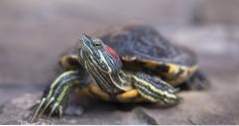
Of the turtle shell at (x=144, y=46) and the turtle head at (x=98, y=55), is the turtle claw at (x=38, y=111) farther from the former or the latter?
the turtle shell at (x=144, y=46)

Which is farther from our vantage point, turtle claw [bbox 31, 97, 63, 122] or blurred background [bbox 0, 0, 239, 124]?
blurred background [bbox 0, 0, 239, 124]

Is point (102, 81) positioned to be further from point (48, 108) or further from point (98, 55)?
point (48, 108)

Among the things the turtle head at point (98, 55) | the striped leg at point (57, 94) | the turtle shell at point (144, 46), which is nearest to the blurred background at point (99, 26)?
the turtle shell at point (144, 46)

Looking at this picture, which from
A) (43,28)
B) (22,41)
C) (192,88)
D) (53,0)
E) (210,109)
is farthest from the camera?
(53,0)

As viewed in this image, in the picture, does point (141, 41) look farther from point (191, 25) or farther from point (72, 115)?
point (191, 25)

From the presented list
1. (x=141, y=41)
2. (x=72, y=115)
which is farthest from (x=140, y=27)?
(x=72, y=115)

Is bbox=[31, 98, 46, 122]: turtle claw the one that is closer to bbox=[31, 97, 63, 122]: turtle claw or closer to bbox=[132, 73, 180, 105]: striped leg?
bbox=[31, 97, 63, 122]: turtle claw

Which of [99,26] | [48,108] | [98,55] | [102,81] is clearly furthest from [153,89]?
[99,26]

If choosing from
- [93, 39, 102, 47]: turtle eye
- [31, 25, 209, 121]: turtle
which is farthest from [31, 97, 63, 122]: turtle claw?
[93, 39, 102, 47]: turtle eye
